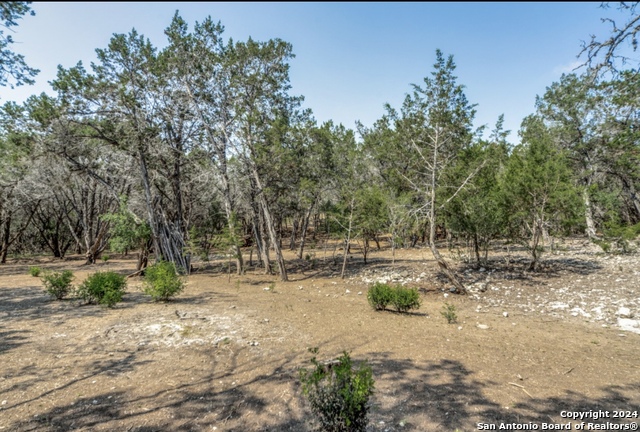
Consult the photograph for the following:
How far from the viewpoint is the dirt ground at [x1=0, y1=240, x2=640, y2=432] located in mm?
3762

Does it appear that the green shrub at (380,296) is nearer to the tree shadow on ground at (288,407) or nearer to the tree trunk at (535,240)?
the tree shadow on ground at (288,407)

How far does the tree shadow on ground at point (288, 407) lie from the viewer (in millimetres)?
3568

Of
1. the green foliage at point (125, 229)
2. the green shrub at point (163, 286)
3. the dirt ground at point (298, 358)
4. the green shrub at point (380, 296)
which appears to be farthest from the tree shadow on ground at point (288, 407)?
the green foliage at point (125, 229)

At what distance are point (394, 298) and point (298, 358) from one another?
13.4 feet

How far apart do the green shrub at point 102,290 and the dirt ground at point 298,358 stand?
0.99 ft

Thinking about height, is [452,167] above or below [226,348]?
above

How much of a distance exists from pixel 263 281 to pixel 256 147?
6552 mm

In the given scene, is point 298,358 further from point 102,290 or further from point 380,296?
point 102,290

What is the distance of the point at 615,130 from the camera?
58.8 ft

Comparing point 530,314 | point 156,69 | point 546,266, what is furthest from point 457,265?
point 156,69

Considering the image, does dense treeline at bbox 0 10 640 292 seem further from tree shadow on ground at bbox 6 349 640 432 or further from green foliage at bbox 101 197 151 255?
tree shadow on ground at bbox 6 349 640 432

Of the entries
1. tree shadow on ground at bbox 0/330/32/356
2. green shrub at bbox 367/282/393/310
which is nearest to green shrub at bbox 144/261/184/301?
tree shadow on ground at bbox 0/330/32/356

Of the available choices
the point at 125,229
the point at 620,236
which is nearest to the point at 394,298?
the point at 125,229

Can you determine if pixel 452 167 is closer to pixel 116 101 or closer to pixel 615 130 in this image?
pixel 615 130
